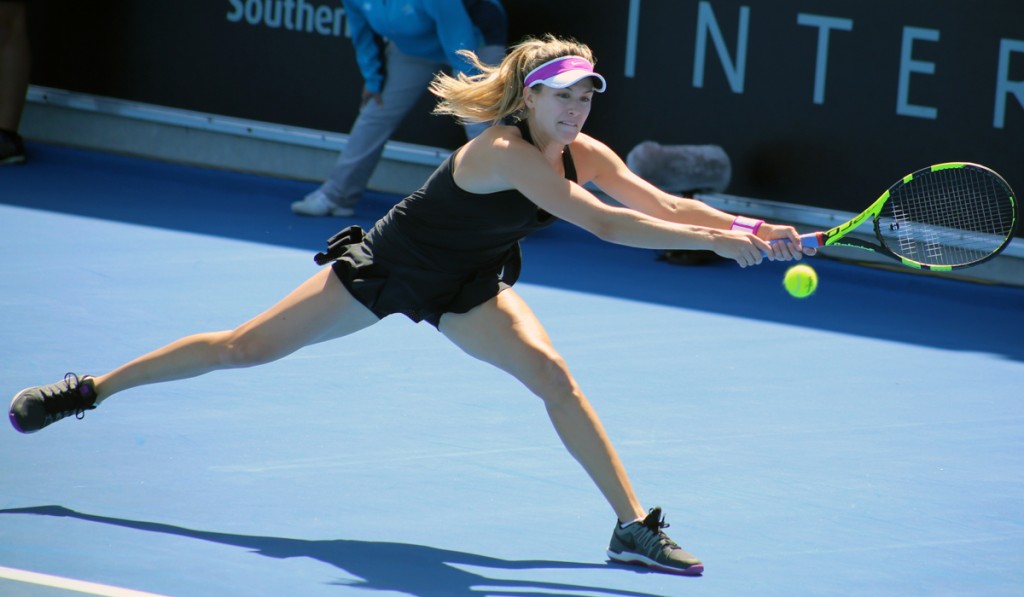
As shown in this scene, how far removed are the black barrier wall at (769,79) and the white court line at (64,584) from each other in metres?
6.30

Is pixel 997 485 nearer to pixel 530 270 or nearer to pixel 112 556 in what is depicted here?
pixel 112 556

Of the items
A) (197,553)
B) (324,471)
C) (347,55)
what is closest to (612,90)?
(347,55)

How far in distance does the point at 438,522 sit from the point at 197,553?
0.85 meters

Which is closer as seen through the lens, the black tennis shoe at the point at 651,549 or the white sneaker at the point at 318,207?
the black tennis shoe at the point at 651,549

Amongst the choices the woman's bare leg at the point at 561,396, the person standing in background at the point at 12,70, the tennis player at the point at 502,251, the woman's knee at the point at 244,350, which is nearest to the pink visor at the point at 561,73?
the tennis player at the point at 502,251

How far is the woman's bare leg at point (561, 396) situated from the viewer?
4984mm

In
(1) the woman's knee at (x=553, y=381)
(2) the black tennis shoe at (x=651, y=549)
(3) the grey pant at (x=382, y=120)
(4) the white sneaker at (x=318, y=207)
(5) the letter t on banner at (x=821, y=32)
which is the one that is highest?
(5) the letter t on banner at (x=821, y=32)

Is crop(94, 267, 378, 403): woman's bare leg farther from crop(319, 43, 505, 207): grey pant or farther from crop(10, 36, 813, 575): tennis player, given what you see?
crop(319, 43, 505, 207): grey pant

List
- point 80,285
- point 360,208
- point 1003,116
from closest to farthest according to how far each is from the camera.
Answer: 1. point 80,285
2. point 1003,116
3. point 360,208

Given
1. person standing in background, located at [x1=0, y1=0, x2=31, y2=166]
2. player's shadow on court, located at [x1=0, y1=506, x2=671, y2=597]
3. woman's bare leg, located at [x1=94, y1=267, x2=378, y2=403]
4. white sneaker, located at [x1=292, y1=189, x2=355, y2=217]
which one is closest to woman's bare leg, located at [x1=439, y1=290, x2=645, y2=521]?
player's shadow on court, located at [x1=0, y1=506, x2=671, y2=597]

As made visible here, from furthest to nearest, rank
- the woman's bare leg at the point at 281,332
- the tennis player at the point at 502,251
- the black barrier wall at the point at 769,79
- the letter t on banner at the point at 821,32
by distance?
the letter t on banner at the point at 821,32, the black barrier wall at the point at 769,79, the woman's bare leg at the point at 281,332, the tennis player at the point at 502,251

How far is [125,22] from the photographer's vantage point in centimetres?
1250

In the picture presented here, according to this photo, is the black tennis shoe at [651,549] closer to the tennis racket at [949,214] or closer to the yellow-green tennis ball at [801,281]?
the yellow-green tennis ball at [801,281]

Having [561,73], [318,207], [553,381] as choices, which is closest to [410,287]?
[553,381]
